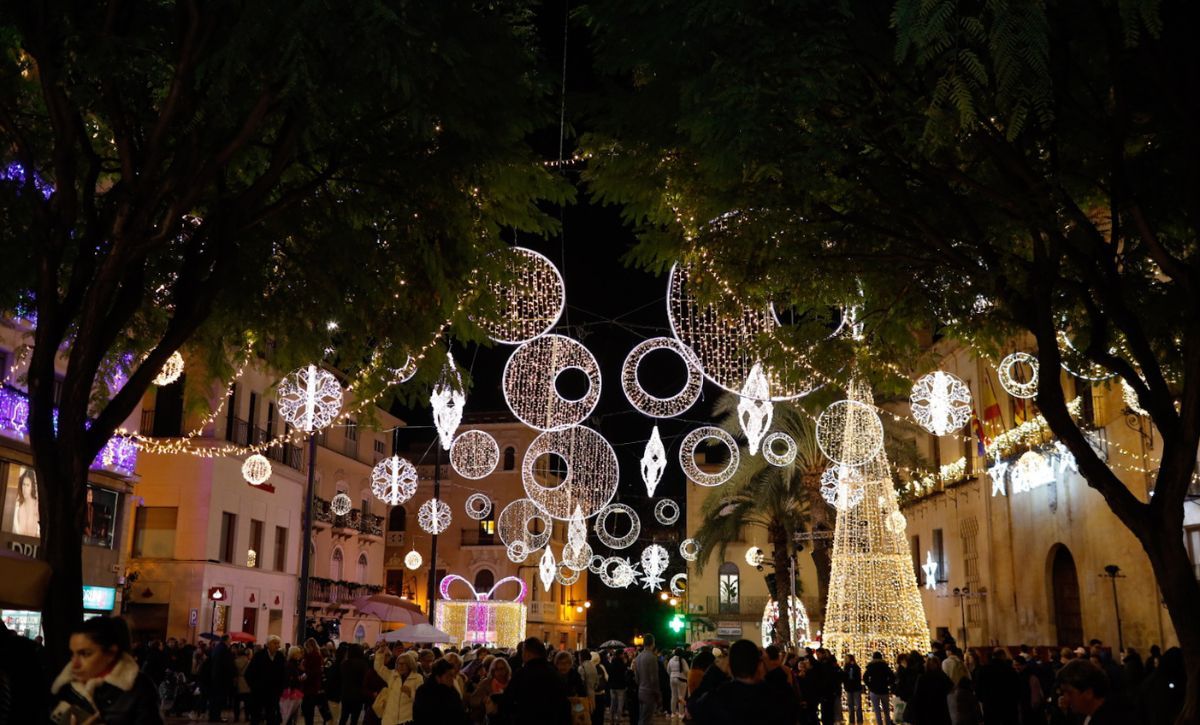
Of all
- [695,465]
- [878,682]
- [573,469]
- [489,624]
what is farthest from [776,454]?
[878,682]

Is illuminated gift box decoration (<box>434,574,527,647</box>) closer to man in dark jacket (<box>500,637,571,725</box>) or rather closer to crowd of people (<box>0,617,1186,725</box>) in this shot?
crowd of people (<box>0,617,1186,725</box>)

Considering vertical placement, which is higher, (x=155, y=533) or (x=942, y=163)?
(x=942, y=163)

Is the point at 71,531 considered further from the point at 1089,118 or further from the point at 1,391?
the point at 1,391

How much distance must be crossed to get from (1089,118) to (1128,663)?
807 cm

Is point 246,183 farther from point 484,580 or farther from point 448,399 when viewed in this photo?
point 484,580

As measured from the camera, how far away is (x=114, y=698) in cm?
578

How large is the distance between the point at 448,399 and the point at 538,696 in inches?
392

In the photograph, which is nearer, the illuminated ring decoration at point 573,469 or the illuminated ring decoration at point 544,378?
the illuminated ring decoration at point 544,378

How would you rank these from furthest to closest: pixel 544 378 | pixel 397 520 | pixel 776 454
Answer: pixel 397 520 < pixel 776 454 < pixel 544 378

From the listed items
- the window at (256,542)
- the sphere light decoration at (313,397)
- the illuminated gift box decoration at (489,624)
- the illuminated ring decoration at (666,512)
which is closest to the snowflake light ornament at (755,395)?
the sphere light decoration at (313,397)

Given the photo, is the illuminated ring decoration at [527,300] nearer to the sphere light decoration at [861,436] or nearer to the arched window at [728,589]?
the sphere light decoration at [861,436]

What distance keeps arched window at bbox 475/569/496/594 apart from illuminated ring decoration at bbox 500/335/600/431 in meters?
→ 47.6

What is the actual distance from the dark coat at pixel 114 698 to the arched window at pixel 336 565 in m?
43.7

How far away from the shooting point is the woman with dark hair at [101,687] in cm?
575
